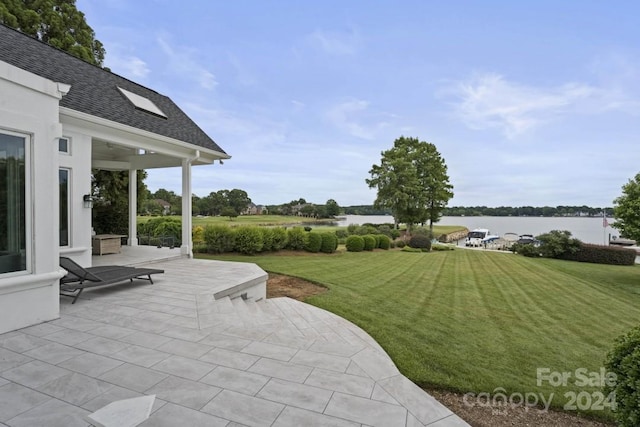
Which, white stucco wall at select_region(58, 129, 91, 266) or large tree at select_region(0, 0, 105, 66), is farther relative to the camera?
large tree at select_region(0, 0, 105, 66)

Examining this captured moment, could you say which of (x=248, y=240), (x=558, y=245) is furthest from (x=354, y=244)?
(x=558, y=245)

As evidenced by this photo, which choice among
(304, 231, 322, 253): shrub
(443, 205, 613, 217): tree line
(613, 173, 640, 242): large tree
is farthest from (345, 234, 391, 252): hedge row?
(443, 205, 613, 217): tree line

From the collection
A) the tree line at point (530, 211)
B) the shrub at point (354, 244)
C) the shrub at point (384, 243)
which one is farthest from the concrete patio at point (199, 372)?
the tree line at point (530, 211)

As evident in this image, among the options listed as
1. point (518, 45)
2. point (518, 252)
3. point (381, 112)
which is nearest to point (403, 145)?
point (381, 112)

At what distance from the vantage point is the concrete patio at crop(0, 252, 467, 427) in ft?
7.50

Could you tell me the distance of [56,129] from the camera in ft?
14.2

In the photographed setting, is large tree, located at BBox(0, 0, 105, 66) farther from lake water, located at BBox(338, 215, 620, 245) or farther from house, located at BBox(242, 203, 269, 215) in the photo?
house, located at BBox(242, 203, 269, 215)

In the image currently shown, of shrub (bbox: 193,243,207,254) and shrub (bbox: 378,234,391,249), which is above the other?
shrub (bbox: 193,243,207,254)

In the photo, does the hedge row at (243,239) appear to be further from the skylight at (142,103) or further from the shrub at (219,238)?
the skylight at (142,103)

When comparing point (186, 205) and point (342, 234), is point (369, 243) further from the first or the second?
point (186, 205)

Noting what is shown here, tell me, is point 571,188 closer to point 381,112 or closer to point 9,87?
point 381,112

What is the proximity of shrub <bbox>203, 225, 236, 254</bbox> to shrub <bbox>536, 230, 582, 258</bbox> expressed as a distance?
775 inches

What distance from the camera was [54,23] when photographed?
13531 mm

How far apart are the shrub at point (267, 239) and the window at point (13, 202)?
9.82 metres
